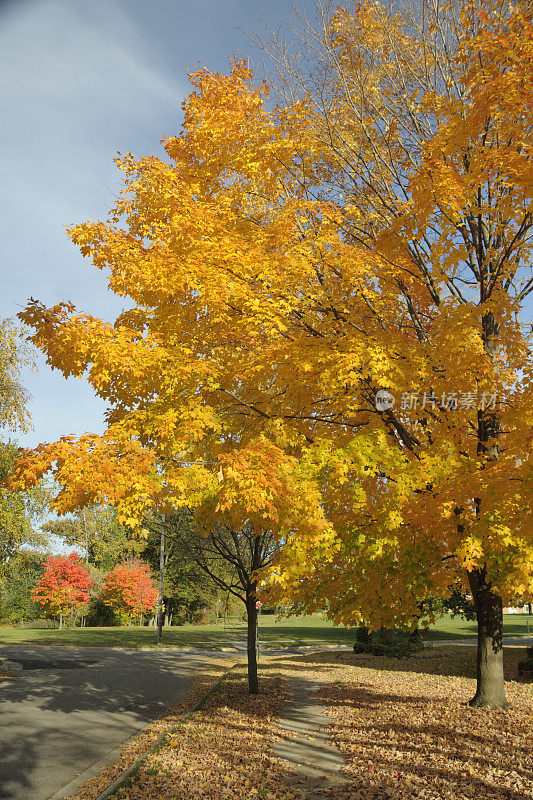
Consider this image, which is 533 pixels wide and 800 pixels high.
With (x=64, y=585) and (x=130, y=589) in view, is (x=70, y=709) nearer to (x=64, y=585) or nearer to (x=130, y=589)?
(x=64, y=585)

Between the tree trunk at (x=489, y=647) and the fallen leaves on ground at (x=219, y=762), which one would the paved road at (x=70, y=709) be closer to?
the fallen leaves on ground at (x=219, y=762)

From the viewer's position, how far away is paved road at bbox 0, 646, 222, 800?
23.5ft

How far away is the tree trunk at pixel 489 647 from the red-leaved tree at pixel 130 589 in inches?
1290

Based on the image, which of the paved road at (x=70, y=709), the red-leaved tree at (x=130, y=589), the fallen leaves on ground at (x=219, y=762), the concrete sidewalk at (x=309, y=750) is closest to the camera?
the fallen leaves on ground at (x=219, y=762)

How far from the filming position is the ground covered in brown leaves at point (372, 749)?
591 cm

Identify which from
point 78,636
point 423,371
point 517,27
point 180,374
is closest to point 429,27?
point 517,27

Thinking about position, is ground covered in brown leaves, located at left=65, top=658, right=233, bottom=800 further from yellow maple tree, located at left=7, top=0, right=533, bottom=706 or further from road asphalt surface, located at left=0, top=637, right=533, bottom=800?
yellow maple tree, located at left=7, top=0, right=533, bottom=706

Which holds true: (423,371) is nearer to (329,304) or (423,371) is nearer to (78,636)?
(329,304)

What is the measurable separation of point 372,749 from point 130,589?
3546cm

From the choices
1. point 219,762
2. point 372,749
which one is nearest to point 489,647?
point 372,749

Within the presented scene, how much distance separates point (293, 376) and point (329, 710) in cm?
708

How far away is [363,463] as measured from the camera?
258 inches

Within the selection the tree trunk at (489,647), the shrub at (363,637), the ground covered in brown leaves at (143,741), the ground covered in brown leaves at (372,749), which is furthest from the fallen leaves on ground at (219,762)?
the shrub at (363,637)

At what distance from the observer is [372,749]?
24.4 ft
